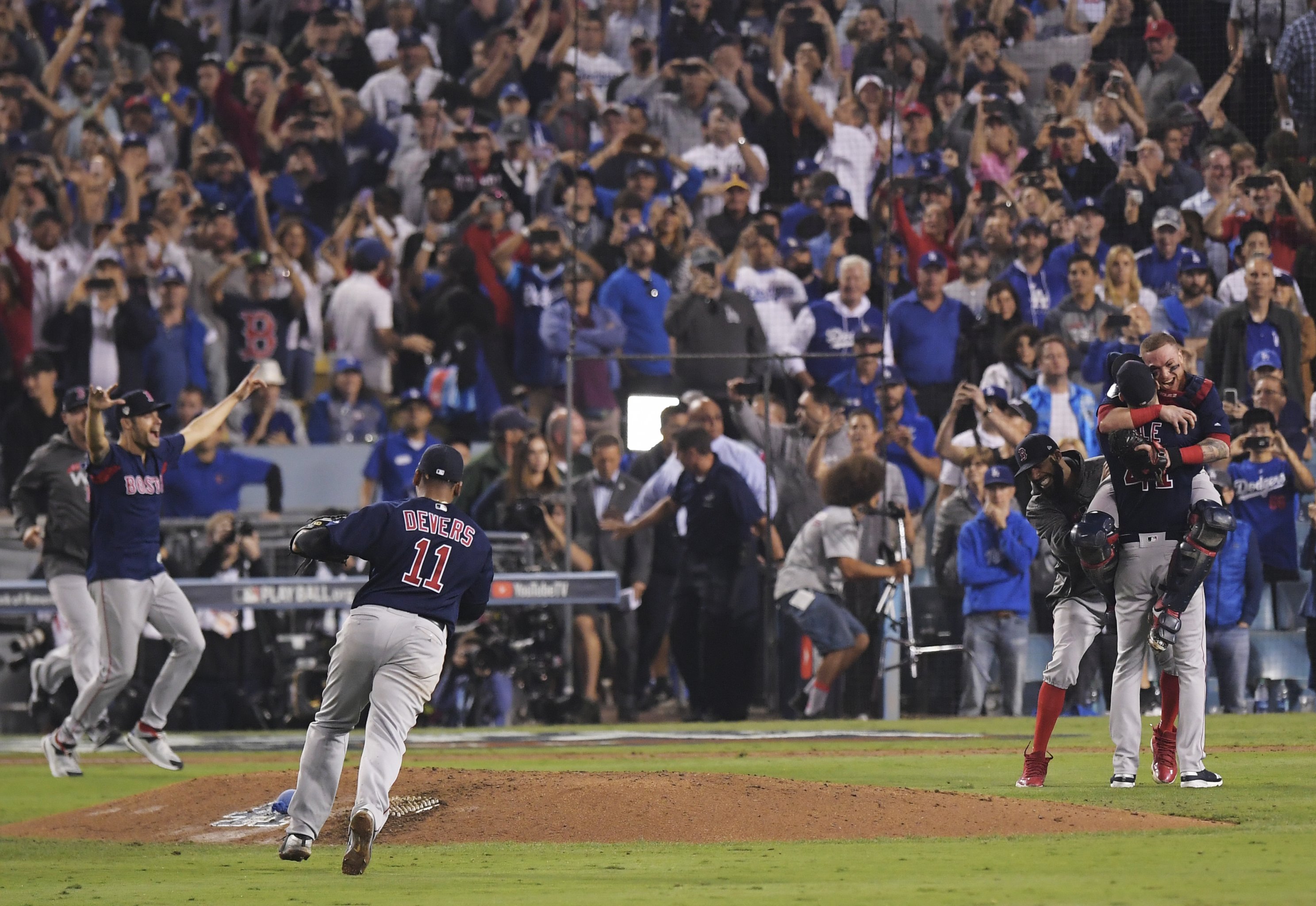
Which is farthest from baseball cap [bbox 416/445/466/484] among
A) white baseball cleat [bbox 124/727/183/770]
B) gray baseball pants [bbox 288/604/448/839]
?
white baseball cleat [bbox 124/727/183/770]

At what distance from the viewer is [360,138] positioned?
19.4m

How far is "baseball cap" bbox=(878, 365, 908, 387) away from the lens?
1578 centimetres

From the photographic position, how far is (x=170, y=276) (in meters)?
17.5

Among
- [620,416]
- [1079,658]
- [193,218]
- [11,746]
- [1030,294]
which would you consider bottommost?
[11,746]

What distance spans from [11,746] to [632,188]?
823 centimetres

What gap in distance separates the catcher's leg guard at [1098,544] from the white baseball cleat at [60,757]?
6902mm

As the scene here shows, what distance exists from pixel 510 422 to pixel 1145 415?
345 inches

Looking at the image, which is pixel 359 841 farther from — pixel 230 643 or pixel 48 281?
pixel 48 281

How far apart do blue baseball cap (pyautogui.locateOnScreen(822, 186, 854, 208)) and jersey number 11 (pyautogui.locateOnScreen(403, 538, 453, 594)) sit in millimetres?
10897

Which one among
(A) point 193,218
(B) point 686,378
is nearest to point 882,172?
(B) point 686,378

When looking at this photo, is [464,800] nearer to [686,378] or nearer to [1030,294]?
[686,378]

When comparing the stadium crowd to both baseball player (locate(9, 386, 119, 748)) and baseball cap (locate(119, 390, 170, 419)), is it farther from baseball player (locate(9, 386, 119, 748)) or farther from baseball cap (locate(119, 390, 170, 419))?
baseball cap (locate(119, 390, 170, 419))

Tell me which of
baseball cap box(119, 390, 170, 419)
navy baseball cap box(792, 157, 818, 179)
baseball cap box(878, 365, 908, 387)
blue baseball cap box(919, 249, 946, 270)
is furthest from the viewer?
navy baseball cap box(792, 157, 818, 179)

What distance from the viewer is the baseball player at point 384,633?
6.75m
